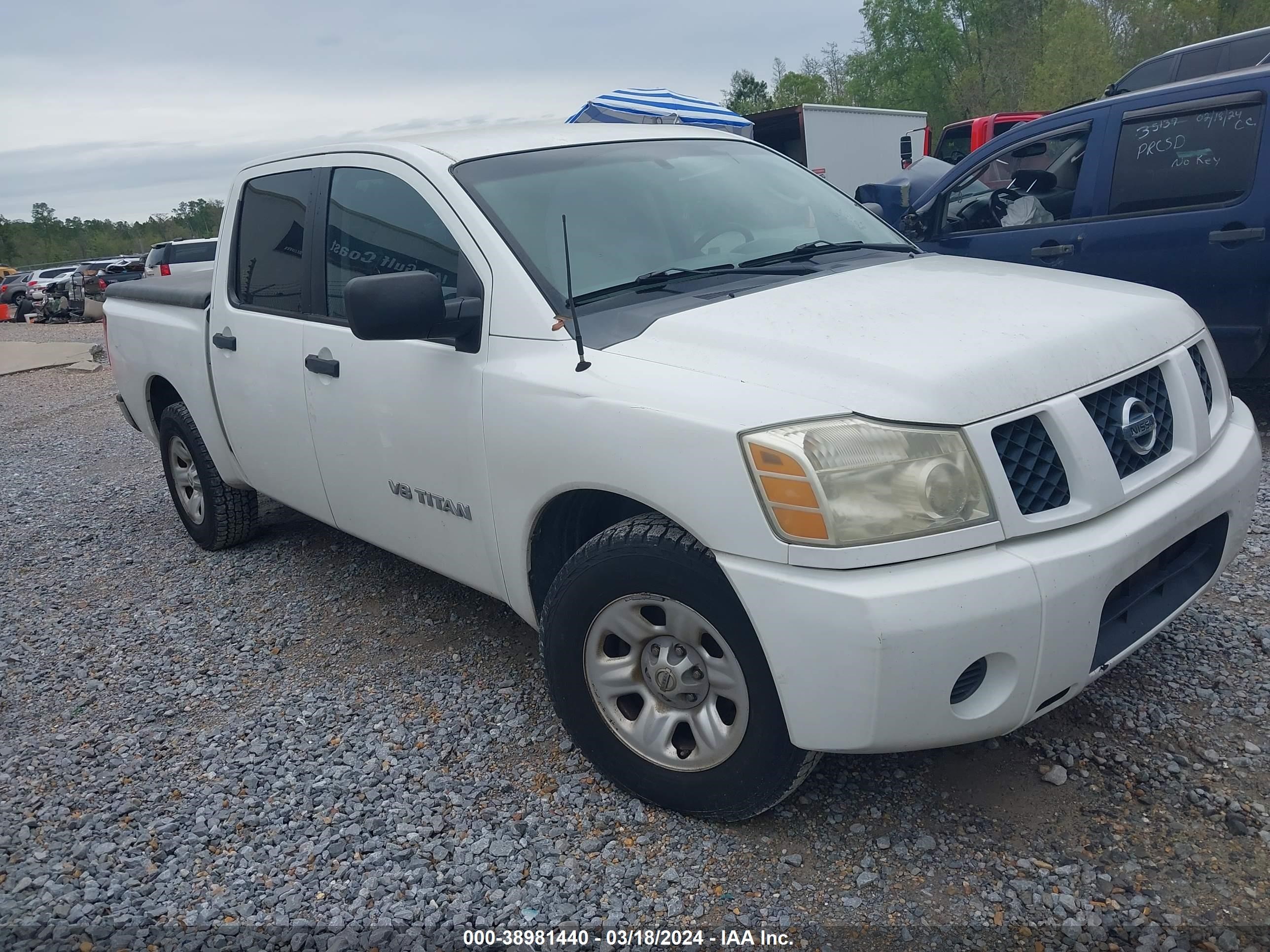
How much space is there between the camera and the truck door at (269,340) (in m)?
3.76

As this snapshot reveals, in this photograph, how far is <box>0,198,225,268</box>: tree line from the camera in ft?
253

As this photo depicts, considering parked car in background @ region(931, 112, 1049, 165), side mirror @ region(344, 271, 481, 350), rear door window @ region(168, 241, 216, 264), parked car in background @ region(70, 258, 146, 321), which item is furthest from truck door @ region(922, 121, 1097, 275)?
parked car in background @ region(70, 258, 146, 321)

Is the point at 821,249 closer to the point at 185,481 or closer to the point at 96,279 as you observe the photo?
the point at 185,481

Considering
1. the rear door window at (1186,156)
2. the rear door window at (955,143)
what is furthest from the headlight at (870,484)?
the rear door window at (955,143)

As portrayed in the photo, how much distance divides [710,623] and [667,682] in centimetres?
28

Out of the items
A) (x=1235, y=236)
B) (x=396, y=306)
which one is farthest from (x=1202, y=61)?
(x=396, y=306)

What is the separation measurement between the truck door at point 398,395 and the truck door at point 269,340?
12 centimetres

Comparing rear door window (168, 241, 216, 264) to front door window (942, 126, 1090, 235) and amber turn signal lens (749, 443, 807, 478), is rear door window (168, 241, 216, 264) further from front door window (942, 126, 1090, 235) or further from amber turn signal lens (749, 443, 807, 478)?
amber turn signal lens (749, 443, 807, 478)

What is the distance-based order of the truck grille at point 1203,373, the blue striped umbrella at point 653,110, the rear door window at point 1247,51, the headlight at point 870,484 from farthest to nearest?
1. the blue striped umbrella at point 653,110
2. the rear door window at point 1247,51
3. the truck grille at point 1203,373
4. the headlight at point 870,484

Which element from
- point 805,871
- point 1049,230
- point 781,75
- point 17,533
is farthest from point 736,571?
point 781,75

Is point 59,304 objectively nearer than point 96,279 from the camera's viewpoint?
No

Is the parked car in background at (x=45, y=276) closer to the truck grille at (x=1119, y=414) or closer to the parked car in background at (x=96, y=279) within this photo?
the parked car in background at (x=96, y=279)

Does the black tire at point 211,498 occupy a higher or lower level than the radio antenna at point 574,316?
lower

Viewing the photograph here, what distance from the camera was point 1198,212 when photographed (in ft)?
16.9
